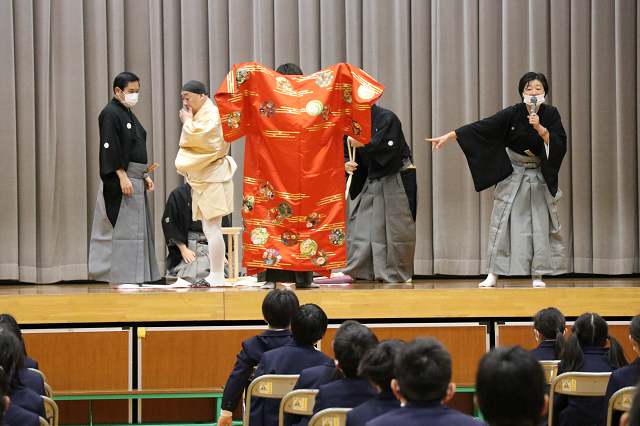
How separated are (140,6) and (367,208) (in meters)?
3.63

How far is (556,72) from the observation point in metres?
7.27

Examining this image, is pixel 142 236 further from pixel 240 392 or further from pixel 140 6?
pixel 140 6

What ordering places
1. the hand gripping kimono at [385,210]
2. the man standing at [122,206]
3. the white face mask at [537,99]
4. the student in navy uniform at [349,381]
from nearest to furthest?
the student in navy uniform at [349,381] → the white face mask at [537,99] → the man standing at [122,206] → the hand gripping kimono at [385,210]

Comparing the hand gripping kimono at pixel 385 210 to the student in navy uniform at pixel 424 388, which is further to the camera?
the hand gripping kimono at pixel 385 210

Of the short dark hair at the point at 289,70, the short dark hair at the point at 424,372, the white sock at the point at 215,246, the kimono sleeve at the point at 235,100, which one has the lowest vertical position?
the short dark hair at the point at 424,372

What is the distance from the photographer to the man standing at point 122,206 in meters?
4.94

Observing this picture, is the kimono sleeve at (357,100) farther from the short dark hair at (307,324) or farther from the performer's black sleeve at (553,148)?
the short dark hair at (307,324)

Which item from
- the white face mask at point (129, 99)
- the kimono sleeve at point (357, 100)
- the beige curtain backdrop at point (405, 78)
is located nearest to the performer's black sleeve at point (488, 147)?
the kimono sleeve at point (357, 100)

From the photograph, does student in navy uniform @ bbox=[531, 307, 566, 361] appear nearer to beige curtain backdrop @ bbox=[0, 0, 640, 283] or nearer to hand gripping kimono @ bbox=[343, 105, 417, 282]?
hand gripping kimono @ bbox=[343, 105, 417, 282]

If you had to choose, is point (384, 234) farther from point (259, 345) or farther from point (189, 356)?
point (259, 345)

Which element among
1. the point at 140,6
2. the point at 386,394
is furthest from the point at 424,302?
the point at 140,6

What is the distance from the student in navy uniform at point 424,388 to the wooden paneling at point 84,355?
2986 millimetres

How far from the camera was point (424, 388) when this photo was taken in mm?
1884

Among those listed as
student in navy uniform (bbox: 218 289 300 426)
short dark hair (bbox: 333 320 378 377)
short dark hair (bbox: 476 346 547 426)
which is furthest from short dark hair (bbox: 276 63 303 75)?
short dark hair (bbox: 476 346 547 426)
